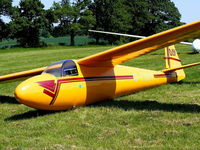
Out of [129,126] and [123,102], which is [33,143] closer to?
[129,126]

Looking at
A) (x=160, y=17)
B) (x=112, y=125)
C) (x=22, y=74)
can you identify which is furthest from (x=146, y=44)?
(x=160, y=17)

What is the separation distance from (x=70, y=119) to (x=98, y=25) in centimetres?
7789

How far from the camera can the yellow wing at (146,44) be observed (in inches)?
246

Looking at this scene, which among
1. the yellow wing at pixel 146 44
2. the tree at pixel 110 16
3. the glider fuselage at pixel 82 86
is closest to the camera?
the yellow wing at pixel 146 44

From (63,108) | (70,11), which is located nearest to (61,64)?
(63,108)

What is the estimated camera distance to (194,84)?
1123 centimetres

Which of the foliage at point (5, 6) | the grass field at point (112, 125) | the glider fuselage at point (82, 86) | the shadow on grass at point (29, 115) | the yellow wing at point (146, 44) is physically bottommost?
the shadow on grass at point (29, 115)

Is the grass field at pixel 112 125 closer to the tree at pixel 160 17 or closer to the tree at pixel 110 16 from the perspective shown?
the tree at pixel 110 16

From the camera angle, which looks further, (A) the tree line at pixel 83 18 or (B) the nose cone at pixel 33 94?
(A) the tree line at pixel 83 18

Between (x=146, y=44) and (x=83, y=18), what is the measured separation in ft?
230

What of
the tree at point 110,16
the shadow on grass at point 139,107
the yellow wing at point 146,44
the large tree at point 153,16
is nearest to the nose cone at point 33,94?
the shadow on grass at point 139,107

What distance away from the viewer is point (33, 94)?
688 centimetres

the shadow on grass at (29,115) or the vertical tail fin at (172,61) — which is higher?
the vertical tail fin at (172,61)

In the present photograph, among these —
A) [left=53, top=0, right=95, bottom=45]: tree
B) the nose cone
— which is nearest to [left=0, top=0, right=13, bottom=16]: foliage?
[left=53, top=0, right=95, bottom=45]: tree
